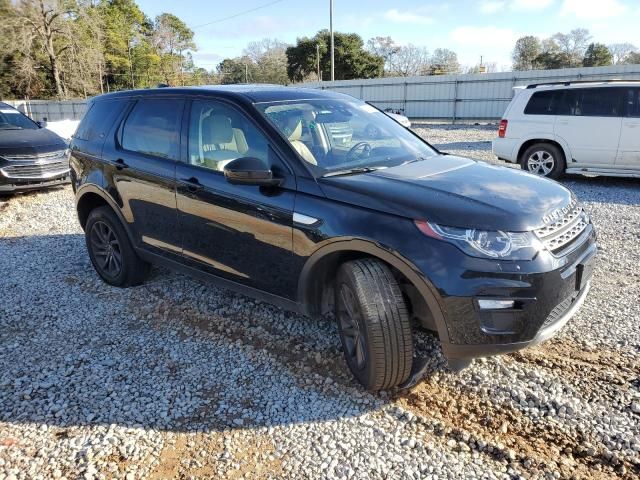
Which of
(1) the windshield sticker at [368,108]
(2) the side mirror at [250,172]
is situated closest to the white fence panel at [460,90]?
(1) the windshield sticker at [368,108]

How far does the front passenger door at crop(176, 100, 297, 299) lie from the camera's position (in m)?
3.26

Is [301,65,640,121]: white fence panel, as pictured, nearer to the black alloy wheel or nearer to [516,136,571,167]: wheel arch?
[516,136,571,167]: wheel arch

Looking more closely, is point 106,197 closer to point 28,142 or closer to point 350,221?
point 350,221

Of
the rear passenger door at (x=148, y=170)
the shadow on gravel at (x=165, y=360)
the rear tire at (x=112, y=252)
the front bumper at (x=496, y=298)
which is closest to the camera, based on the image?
the front bumper at (x=496, y=298)

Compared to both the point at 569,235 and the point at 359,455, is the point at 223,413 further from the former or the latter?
the point at 569,235

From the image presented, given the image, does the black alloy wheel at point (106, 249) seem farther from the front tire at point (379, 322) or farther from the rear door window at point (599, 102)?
the rear door window at point (599, 102)

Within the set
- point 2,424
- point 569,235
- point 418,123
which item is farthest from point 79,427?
point 418,123

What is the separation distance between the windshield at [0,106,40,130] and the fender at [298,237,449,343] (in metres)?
9.67

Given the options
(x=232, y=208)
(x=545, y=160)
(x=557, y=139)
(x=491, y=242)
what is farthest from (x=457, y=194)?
(x=545, y=160)

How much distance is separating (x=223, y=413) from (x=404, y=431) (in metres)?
1.07

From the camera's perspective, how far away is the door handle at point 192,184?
3.70 metres

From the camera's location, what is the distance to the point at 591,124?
29.9 ft

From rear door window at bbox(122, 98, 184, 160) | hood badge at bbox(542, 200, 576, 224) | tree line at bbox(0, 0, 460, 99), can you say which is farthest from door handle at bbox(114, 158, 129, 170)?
tree line at bbox(0, 0, 460, 99)

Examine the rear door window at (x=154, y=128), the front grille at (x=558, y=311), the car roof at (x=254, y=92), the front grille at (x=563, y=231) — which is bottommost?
the front grille at (x=558, y=311)
